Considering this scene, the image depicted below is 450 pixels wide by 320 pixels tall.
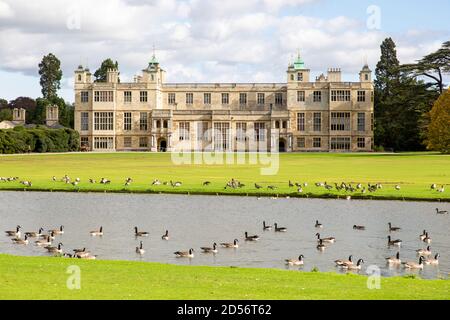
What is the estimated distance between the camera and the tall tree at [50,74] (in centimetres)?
14462

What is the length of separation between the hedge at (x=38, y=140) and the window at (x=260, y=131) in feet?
76.6

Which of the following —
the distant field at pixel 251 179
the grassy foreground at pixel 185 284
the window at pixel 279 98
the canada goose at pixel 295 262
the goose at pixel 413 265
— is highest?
the window at pixel 279 98

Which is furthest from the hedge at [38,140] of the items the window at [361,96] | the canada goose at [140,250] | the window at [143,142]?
the canada goose at [140,250]

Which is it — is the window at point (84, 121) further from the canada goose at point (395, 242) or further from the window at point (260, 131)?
the canada goose at point (395, 242)

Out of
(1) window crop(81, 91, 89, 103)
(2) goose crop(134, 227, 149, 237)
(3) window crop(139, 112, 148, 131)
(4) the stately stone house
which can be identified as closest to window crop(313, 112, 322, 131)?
(4) the stately stone house

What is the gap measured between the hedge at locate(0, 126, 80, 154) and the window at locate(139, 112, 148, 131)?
8.54 metres

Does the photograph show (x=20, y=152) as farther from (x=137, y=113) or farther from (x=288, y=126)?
(x=288, y=126)

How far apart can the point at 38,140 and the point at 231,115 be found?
83.9 feet

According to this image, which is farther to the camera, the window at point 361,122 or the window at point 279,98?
the window at point 279,98

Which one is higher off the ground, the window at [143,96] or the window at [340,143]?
the window at [143,96]

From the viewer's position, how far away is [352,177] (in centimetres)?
5025

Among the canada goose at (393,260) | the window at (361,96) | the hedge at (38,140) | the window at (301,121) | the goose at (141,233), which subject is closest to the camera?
the canada goose at (393,260)

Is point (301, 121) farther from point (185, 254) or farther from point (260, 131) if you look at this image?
point (185, 254)

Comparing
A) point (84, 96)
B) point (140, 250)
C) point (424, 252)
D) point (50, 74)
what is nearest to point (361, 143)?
point (84, 96)
